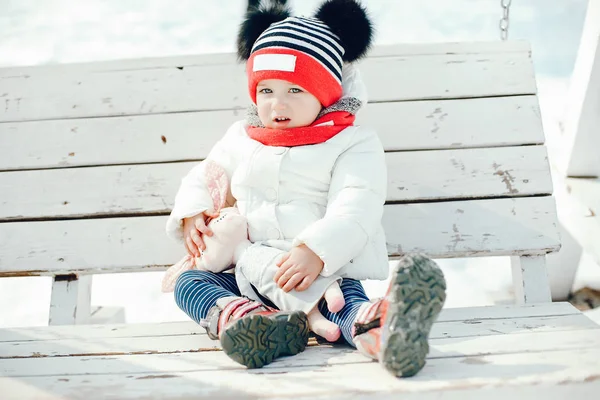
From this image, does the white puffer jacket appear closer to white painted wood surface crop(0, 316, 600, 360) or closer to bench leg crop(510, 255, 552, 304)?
white painted wood surface crop(0, 316, 600, 360)

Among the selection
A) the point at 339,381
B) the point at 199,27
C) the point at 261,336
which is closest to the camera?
the point at 339,381

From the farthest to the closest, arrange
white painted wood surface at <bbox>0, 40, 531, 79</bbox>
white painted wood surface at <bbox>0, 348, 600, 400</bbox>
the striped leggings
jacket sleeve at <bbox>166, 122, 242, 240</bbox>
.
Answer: white painted wood surface at <bbox>0, 40, 531, 79</bbox> → jacket sleeve at <bbox>166, 122, 242, 240</bbox> → the striped leggings → white painted wood surface at <bbox>0, 348, 600, 400</bbox>

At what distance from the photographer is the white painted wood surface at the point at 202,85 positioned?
1789mm

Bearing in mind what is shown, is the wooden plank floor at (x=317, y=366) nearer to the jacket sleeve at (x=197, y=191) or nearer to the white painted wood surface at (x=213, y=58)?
the jacket sleeve at (x=197, y=191)

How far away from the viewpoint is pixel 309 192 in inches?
53.5

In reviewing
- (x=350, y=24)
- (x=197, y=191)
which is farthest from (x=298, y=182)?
(x=350, y=24)

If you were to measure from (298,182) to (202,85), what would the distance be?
63 cm

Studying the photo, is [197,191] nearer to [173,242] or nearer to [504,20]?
[173,242]

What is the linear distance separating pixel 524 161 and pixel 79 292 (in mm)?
1328

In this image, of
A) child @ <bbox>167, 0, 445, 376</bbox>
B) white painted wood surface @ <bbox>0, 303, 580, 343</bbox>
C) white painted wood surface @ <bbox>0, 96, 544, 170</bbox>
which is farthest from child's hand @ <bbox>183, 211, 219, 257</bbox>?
white painted wood surface @ <bbox>0, 96, 544, 170</bbox>

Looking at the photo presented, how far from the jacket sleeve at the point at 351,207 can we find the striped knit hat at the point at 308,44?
161mm

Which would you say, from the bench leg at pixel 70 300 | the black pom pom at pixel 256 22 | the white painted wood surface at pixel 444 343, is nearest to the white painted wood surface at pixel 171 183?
the bench leg at pixel 70 300

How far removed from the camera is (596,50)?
1775 millimetres

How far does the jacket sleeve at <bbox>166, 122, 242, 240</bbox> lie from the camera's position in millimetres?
1377
